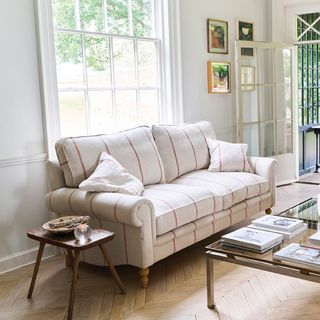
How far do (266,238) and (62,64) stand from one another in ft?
6.71

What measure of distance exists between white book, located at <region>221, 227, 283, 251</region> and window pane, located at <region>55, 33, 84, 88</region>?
72.2 inches

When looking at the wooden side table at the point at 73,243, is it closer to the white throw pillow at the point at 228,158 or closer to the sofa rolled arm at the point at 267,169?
the white throw pillow at the point at 228,158

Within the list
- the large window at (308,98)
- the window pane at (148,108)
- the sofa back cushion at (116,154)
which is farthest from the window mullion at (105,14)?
the large window at (308,98)

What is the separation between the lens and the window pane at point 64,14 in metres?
3.38

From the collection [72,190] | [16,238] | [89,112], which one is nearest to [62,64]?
[89,112]

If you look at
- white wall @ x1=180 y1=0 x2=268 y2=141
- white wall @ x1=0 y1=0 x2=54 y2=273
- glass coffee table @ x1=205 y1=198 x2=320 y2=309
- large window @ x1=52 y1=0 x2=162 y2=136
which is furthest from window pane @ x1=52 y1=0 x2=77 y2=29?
glass coffee table @ x1=205 y1=198 x2=320 y2=309

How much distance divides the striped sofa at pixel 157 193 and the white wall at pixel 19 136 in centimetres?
22

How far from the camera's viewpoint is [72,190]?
9.80 feet

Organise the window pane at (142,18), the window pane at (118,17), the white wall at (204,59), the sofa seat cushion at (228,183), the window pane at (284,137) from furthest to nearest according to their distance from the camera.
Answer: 1. the window pane at (284,137)
2. the white wall at (204,59)
3. the window pane at (142,18)
4. the window pane at (118,17)
5. the sofa seat cushion at (228,183)

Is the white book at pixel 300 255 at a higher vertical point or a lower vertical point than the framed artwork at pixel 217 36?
lower

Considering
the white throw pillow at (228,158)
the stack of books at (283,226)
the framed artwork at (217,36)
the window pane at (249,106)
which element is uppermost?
the framed artwork at (217,36)

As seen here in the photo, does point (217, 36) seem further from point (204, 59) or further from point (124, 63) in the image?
point (124, 63)

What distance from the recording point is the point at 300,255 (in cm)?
215

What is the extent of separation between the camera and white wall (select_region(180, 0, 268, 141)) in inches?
176
